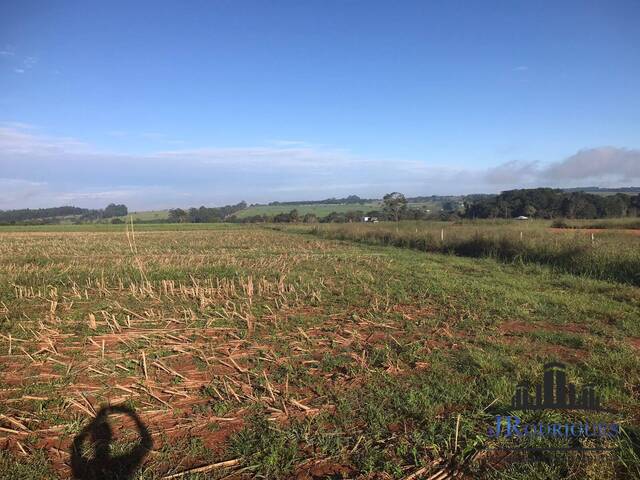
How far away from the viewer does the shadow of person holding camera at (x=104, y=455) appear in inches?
107

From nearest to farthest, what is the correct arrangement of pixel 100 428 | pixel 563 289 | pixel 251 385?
pixel 100 428 < pixel 251 385 < pixel 563 289

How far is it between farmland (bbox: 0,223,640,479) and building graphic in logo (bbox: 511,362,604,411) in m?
0.14

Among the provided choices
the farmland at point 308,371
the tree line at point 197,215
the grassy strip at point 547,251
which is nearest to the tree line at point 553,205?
the grassy strip at point 547,251

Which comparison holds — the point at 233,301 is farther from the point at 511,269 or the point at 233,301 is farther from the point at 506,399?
the point at 511,269

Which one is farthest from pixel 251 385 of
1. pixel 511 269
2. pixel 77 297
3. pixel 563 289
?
pixel 511 269

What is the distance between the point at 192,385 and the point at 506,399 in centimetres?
316

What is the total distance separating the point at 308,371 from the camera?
175 inches

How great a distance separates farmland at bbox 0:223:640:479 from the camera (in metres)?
2.84

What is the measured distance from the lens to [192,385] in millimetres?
4121

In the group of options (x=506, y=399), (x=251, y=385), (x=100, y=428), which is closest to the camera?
(x=100, y=428)

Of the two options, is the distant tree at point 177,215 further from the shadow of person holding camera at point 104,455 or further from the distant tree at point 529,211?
the shadow of person holding camera at point 104,455

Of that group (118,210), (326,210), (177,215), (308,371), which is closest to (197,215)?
(177,215)

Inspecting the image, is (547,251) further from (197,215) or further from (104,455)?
(197,215)

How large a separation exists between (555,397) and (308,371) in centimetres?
251
